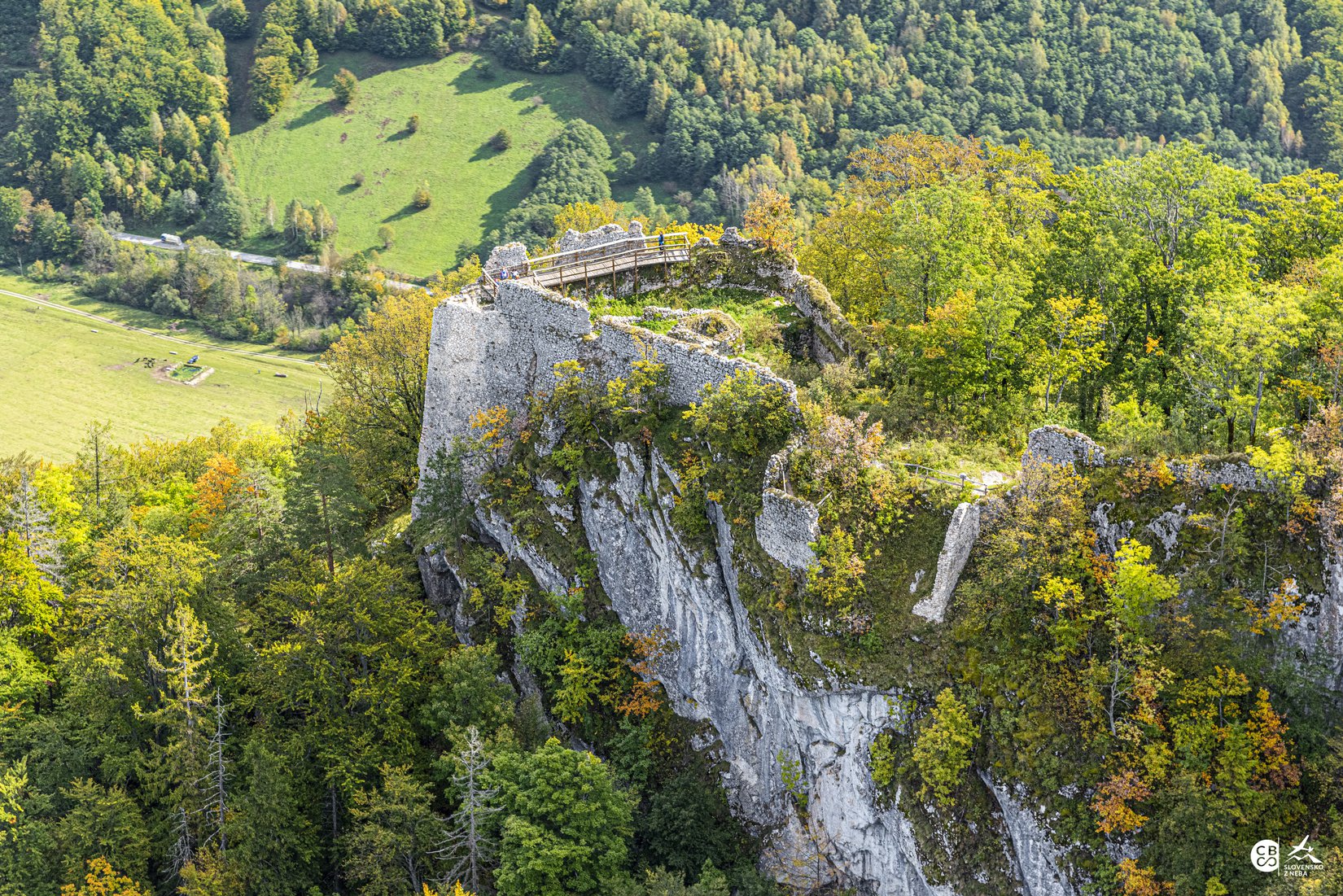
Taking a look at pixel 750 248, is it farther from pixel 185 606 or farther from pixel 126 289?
pixel 126 289

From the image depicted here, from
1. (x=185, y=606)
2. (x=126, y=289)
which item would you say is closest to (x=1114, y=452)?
(x=185, y=606)

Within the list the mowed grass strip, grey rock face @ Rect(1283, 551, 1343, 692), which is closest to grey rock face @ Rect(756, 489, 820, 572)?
grey rock face @ Rect(1283, 551, 1343, 692)

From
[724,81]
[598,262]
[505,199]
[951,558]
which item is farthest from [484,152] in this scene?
[951,558]

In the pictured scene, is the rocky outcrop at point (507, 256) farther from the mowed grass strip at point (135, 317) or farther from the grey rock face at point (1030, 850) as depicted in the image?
the mowed grass strip at point (135, 317)

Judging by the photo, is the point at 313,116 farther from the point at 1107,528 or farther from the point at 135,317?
the point at 1107,528

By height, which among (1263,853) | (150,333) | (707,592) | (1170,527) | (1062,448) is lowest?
(150,333)

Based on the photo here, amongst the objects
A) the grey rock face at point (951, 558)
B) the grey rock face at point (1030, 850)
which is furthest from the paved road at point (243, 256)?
the grey rock face at point (1030, 850)

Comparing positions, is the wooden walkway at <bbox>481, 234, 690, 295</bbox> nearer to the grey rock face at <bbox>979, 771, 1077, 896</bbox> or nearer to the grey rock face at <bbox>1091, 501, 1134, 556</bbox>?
the grey rock face at <bbox>1091, 501, 1134, 556</bbox>
